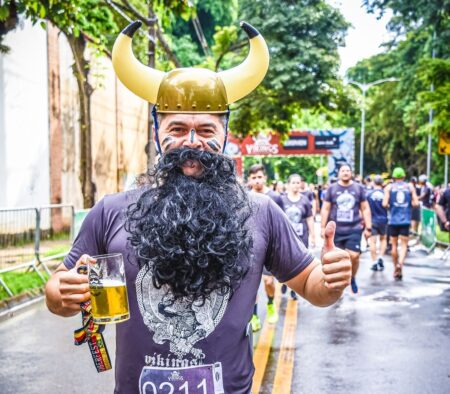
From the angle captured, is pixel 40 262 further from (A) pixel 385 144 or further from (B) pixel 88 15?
(A) pixel 385 144

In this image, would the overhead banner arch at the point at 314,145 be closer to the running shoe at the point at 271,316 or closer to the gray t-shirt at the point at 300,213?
the gray t-shirt at the point at 300,213

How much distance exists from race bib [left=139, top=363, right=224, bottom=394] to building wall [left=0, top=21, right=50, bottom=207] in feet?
39.0

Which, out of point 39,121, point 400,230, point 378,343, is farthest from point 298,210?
point 39,121

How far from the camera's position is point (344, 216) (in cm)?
897

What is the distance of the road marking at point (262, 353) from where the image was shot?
516 centimetres

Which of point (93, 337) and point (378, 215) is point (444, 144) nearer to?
point (378, 215)

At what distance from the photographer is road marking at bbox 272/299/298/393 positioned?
16.6ft

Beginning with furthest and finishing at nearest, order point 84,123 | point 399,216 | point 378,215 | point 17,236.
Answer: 1. point 84,123
2. point 378,215
3. point 399,216
4. point 17,236

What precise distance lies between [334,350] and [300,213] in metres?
2.99

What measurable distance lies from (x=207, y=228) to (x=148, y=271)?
26 cm

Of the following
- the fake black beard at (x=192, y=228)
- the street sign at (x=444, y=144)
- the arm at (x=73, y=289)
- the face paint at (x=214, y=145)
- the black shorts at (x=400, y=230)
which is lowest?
the black shorts at (x=400, y=230)

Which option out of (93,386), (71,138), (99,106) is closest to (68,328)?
(93,386)

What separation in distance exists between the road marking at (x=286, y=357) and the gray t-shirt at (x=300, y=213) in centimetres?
126

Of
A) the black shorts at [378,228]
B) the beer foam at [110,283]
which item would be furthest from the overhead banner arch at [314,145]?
the beer foam at [110,283]
